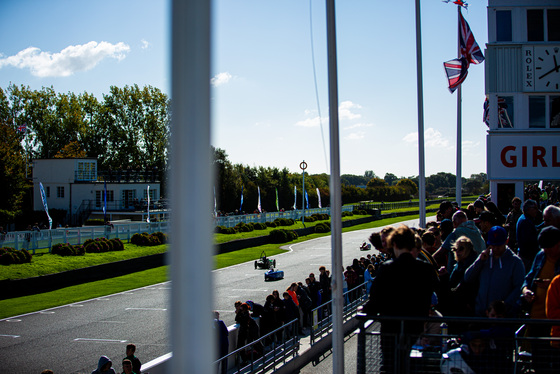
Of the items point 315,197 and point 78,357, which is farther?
point 315,197

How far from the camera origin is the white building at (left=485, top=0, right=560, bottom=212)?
1514 centimetres

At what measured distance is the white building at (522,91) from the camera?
596 inches

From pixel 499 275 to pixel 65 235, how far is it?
29.0m

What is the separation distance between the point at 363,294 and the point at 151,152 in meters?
62.0

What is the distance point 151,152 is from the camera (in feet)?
246

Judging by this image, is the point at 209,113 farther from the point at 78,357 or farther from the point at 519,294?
the point at 78,357

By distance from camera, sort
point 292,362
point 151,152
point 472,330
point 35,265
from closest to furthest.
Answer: point 472,330 < point 292,362 < point 35,265 < point 151,152

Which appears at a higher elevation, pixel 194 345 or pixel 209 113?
pixel 209 113

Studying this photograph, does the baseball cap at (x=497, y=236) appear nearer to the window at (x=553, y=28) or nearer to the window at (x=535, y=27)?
the window at (x=535, y=27)

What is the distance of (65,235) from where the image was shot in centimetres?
2998

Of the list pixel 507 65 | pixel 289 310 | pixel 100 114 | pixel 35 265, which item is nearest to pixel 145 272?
pixel 35 265

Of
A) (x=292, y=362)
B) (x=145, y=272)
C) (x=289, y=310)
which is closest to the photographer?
(x=292, y=362)

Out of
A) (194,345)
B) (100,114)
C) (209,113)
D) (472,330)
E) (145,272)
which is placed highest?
(100,114)

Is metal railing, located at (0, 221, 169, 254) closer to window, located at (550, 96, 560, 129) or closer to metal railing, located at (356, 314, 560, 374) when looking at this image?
window, located at (550, 96, 560, 129)
